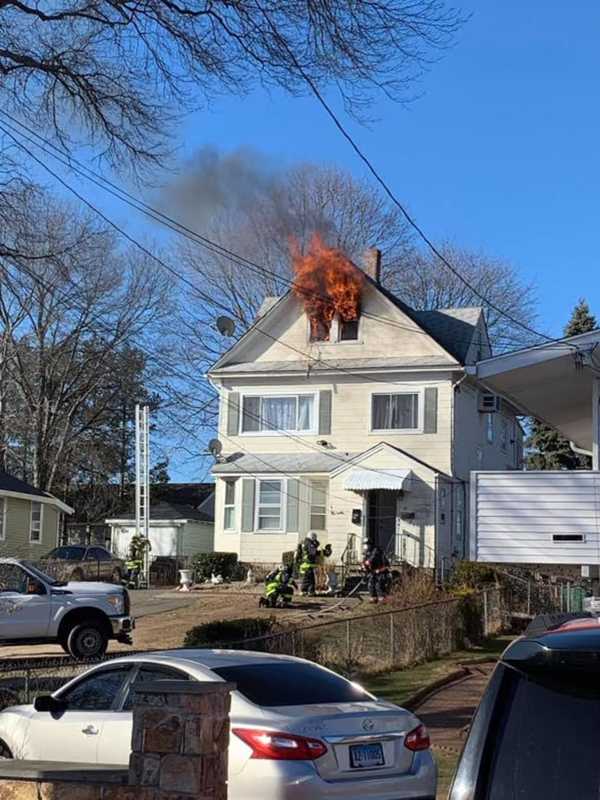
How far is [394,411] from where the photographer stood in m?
34.8

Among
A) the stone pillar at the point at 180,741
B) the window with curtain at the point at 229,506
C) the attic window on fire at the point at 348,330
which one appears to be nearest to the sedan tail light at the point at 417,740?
the stone pillar at the point at 180,741

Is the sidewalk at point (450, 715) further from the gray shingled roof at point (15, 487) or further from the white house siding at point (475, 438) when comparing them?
the gray shingled roof at point (15, 487)

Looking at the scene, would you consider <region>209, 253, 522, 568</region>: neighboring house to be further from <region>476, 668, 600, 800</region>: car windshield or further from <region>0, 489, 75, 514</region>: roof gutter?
<region>476, 668, 600, 800</region>: car windshield

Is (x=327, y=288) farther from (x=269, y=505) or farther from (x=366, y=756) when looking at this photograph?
(x=366, y=756)

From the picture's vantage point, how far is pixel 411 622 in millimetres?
18547

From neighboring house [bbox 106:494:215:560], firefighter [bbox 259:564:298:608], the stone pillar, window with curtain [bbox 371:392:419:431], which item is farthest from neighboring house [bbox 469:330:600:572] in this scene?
neighboring house [bbox 106:494:215:560]

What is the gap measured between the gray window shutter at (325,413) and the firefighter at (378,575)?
7854mm

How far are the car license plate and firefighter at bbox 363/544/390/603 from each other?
19.2m

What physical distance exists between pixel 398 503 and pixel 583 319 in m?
18.4

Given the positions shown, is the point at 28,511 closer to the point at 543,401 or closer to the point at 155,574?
the point at 155,574

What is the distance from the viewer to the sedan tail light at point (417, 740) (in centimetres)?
798

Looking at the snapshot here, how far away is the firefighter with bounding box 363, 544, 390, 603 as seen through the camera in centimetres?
2719

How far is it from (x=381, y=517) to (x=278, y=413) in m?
4.91

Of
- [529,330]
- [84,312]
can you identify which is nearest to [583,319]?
[529,330]
